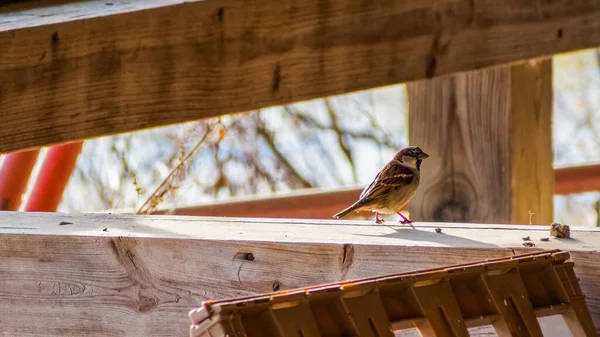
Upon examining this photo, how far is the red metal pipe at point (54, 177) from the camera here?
3568 millimetres

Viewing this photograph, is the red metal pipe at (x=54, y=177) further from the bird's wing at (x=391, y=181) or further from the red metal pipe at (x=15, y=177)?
the bird's wing at (x=391, y=181)

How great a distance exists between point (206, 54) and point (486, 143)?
4.32ft

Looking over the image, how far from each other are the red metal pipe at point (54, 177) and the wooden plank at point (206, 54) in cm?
100

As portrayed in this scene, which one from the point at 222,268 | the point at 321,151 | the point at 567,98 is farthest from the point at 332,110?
the point at 222,268

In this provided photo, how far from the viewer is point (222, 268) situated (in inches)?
79.4

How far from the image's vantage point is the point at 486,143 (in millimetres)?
3607

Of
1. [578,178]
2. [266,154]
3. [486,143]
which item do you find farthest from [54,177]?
[266,154]

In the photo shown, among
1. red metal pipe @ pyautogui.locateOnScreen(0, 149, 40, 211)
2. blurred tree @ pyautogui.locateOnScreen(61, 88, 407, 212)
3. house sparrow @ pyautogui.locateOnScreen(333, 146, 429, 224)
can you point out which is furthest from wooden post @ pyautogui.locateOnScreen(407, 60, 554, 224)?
blurred tree @ pyautogui.locateOnScreen(61, 88, 407, 212)

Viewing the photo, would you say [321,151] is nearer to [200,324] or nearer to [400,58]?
[400,58]

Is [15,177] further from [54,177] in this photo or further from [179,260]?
[179,260]

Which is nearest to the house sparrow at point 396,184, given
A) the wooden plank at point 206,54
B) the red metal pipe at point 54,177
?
the wooden plank at point 206,54

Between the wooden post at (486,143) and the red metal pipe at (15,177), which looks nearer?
the red metal pipe at (15,177)

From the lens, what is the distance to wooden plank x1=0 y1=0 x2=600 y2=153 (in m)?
2.38

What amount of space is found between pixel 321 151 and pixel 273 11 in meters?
4.67
